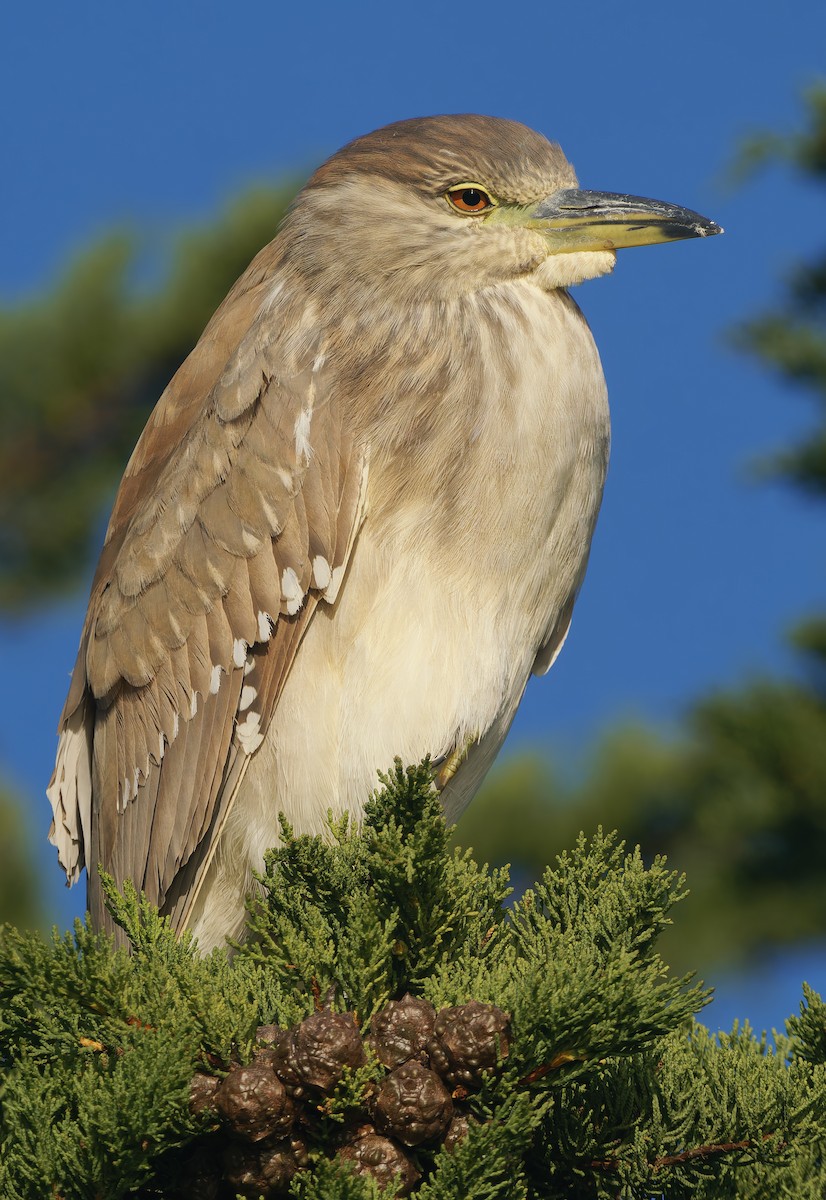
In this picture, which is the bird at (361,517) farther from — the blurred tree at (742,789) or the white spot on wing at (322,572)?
the blurred tree at (742,789)

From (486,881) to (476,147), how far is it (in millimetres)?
2100

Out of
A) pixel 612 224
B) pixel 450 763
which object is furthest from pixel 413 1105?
pixel 612 224

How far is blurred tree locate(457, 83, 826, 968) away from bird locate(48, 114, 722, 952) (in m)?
4.29

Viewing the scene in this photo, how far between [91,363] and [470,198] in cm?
594

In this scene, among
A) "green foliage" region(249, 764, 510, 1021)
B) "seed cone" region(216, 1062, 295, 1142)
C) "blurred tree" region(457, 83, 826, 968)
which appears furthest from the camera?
"blurred tree" region(457, 83, 826, 968)

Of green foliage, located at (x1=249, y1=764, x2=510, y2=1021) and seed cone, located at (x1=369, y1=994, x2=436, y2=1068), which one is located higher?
green foliage, located at (x1=249, y1=764, x2=510, y2=1021)

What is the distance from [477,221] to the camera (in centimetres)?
370

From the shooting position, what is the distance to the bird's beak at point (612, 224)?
3629mm

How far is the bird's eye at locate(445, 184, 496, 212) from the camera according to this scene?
12.2 feet

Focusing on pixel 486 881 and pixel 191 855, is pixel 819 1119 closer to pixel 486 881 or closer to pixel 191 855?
pixel 486 881

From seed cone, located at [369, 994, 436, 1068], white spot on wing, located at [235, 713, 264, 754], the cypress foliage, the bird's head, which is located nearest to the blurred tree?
the bird's head

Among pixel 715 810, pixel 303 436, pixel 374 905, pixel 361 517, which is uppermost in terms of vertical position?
pixel 715 810

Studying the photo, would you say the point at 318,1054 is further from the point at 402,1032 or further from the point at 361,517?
the point at 361,517

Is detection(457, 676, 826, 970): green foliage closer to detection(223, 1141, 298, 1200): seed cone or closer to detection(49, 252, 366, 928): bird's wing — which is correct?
detection(49, 252, 366, 928): bird's wing
